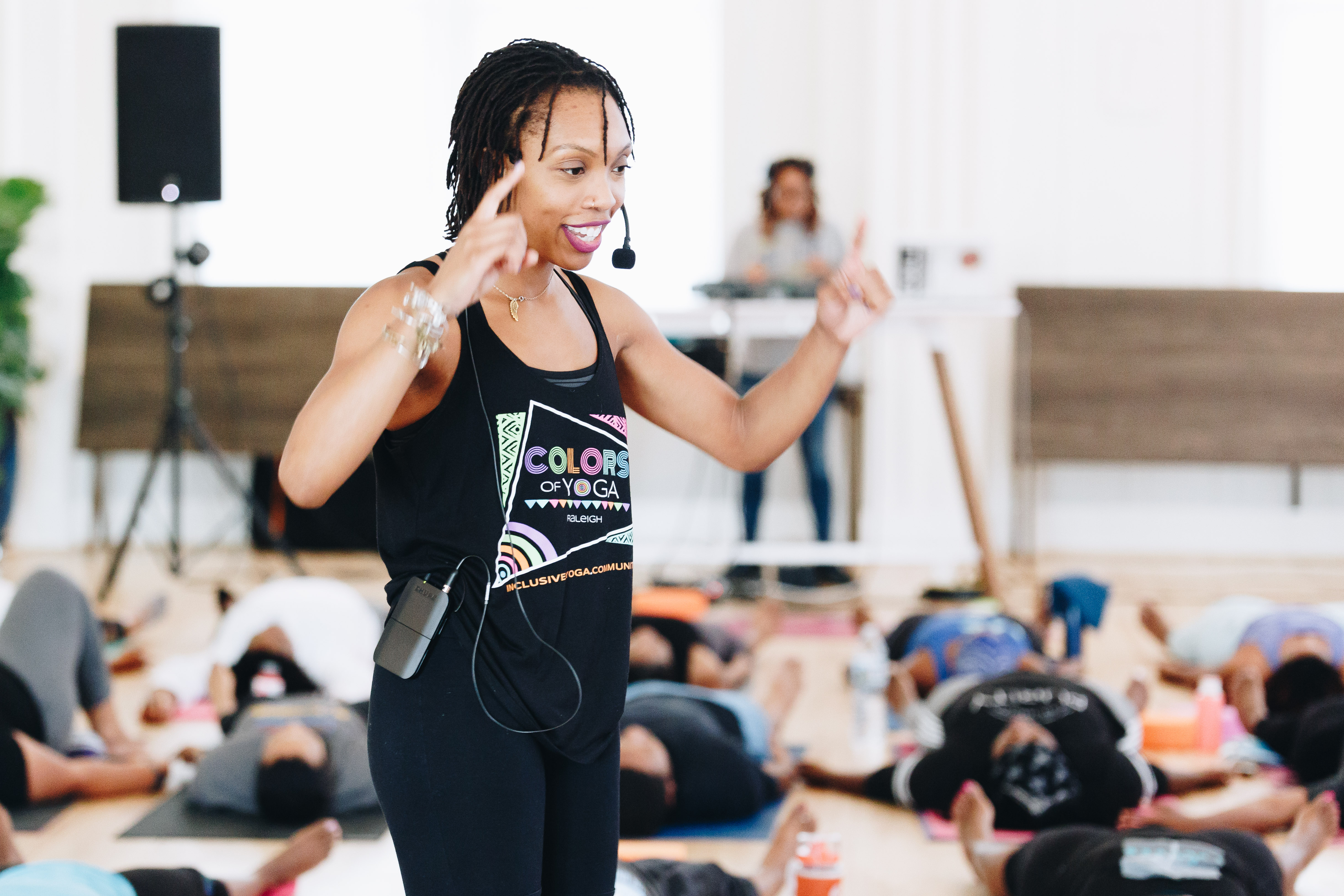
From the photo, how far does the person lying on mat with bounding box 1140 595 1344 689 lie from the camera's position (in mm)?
3121

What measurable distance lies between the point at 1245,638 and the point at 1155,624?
46 cm

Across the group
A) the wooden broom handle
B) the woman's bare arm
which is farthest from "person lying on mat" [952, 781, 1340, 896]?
the wooden broom handle

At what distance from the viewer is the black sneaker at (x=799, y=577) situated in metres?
5.04

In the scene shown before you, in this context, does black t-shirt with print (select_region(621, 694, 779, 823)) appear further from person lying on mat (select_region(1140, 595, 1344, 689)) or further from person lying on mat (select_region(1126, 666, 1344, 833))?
person lying on mat (select_region(1140, 595, 1344, 689))

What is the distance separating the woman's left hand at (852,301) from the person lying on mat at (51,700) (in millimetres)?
1962

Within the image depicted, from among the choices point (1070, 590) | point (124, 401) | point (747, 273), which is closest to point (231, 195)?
point (124, 401)

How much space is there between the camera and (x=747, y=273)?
477cm

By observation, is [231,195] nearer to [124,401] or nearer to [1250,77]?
[124,401]

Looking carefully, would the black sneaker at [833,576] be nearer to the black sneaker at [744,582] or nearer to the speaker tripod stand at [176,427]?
the black sneaker at [744,582]

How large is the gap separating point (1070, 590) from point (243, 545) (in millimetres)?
3675

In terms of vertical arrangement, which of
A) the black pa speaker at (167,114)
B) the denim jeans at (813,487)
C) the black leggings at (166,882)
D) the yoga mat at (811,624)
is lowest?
the yoga mat at (811,624)

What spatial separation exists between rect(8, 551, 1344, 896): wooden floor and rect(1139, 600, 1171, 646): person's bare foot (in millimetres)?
85

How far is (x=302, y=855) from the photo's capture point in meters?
2.08

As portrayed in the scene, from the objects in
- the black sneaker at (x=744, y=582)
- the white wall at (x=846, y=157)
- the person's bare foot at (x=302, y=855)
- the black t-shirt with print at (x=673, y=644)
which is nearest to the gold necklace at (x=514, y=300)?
the person's bare foot at (x=302, y=855)
